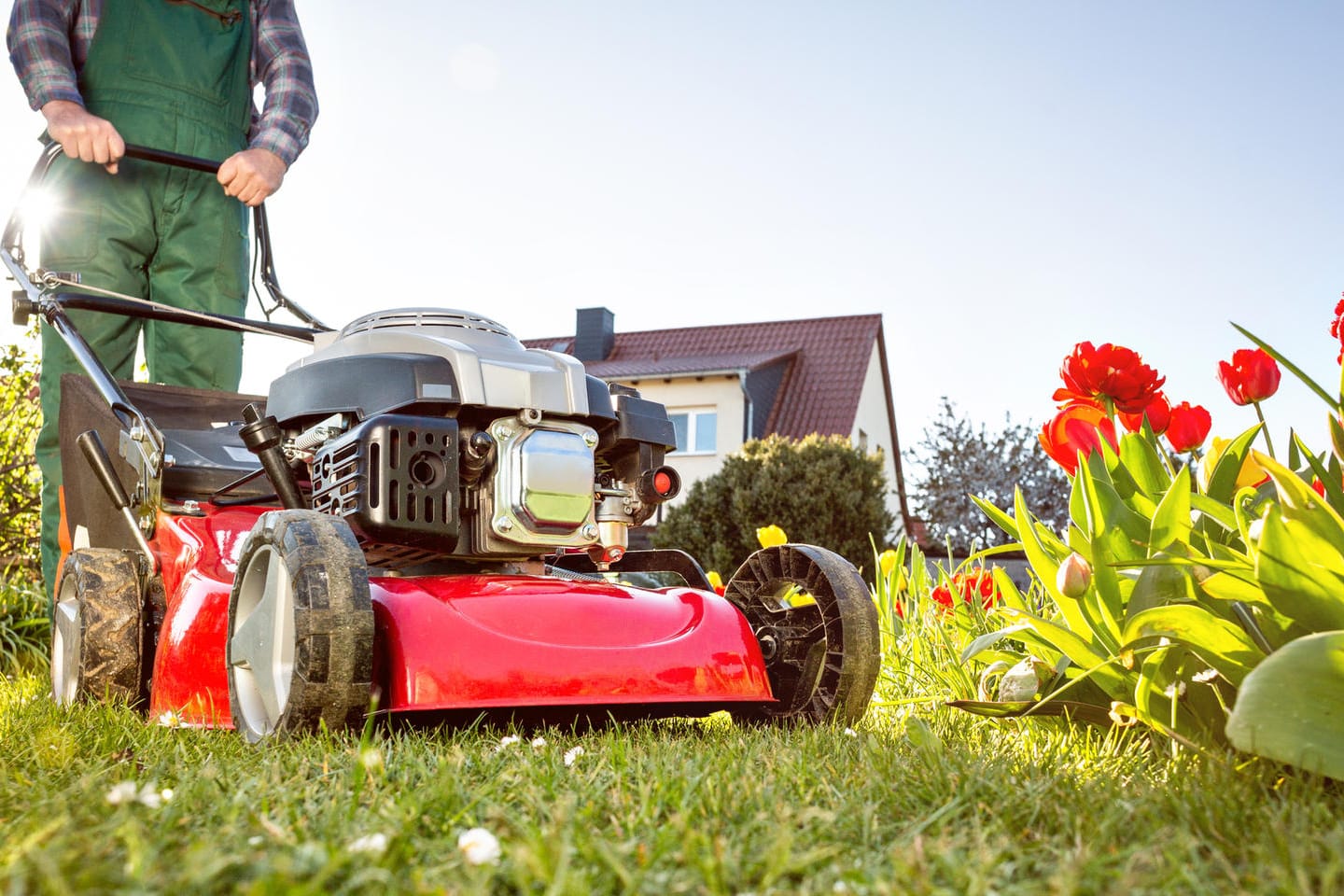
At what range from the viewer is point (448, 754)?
70.8 inches

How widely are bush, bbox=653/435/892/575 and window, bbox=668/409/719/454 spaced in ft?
18.6

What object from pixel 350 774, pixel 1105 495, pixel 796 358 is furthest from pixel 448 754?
pixel 796 358

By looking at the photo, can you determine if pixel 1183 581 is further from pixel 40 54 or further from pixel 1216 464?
pixel 40 54

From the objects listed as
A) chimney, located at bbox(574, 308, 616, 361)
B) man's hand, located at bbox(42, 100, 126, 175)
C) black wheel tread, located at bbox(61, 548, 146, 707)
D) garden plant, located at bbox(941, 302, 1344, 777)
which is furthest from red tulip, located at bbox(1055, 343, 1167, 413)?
chimney, located at bbox(574, 308, 616, 361)

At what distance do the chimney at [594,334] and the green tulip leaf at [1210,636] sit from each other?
19954mm

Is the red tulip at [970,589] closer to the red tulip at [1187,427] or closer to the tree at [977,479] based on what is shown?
the red tulip at [1187,427]

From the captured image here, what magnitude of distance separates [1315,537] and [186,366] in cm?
306

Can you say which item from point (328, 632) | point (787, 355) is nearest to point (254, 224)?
point (328, 632)

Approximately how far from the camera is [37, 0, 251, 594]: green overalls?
3.38 meters

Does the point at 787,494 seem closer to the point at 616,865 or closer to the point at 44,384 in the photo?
the point at 44,384

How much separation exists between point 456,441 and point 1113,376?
4.04ft

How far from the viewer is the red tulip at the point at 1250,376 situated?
2.13 m

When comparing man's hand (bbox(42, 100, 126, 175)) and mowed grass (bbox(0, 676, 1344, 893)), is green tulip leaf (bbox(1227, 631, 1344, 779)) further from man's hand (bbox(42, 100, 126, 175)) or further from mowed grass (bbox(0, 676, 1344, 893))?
man's hand (bbox(42, 100, 126, 175))

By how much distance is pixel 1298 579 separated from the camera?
1589 mm
